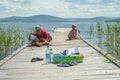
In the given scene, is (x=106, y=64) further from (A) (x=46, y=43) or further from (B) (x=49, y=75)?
(A) (x=46, y=43)

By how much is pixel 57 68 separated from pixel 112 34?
6.80 meters

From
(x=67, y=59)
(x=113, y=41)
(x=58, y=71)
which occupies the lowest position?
(x=58, y=71)

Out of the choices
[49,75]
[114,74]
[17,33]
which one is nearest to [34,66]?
[49,75]

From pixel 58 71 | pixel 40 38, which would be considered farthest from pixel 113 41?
pixel 58 71

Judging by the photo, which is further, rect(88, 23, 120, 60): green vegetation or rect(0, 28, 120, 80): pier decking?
rect(88, 23, 120, 60): green vegetation

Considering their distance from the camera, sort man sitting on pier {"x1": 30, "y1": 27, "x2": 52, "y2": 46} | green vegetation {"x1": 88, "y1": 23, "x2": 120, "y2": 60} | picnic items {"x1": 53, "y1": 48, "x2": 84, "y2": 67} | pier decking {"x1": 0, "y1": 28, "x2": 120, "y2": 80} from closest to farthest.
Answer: pier decking {"x1": 0, "y1": 28, "x2": 120, "y2": 80} → green vegetation {"x1": 88, "y1": 23, "x2": 120, "y2": 60} → picnic items {"x1": 53, "y1": 48, "x2": 84, "y2": 67} → man sitting on pier {"x1": 30, "y1": 27, "x2": 52, "y2": 46}

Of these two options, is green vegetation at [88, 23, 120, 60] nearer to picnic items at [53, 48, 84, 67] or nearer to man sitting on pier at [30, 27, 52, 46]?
picnic items at [53, 48, 84, 67]

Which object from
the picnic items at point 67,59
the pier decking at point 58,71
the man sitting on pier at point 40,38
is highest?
the man sitting on pier at point 40,38

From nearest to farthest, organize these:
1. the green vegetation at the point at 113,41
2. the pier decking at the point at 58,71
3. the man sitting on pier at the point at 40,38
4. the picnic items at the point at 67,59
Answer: the pier decking at the point at 58,71 → the green vegetation at the point at 113,41 → the picnic items at the point at 67,59 → the man sitting on pier at the point at 40,38

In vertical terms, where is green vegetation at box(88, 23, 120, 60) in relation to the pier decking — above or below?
above

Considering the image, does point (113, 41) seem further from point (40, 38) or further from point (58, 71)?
point (58, 71)

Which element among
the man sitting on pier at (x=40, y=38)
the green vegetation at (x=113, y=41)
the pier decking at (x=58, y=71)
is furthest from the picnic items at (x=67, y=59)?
the man sitting on pier at (x=40, y=38)

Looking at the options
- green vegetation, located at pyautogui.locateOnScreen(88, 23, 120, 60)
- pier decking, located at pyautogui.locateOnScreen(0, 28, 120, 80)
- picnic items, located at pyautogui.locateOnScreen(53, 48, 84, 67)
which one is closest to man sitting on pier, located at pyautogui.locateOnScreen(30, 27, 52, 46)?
green vegetation, located at pyautogui.locateOnScreen(88, 23, 120, 60)

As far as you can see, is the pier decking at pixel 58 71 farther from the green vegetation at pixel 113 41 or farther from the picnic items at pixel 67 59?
the green vegetation at pixel 113 41
